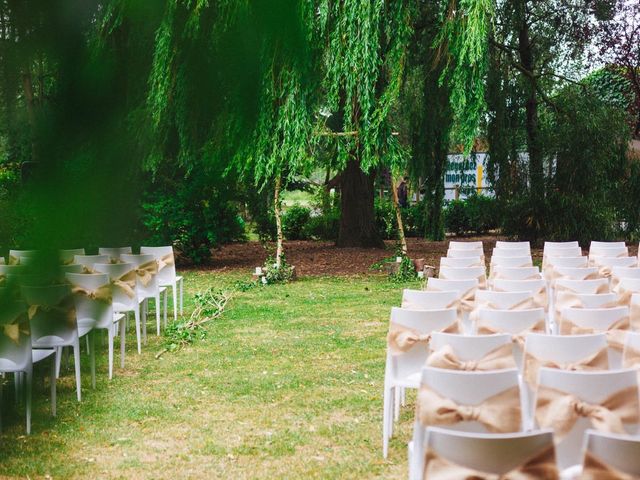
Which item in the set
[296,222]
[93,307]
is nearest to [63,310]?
[93,307]

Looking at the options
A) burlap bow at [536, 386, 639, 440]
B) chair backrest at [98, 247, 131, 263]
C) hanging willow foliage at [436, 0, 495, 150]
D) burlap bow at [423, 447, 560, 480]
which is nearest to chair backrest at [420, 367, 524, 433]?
burlap bow at [536, 386, 639, 440]

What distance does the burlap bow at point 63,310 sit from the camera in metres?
0.71

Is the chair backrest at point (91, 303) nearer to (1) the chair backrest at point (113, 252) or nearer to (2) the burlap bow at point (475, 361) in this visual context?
(1) the chair backrest at point (113, 252)

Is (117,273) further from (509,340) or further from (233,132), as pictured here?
(509,340)

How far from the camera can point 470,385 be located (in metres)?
3.45

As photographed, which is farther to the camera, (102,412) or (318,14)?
(102,412)

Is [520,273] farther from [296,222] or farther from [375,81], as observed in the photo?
[296,222]

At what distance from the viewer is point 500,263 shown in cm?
865

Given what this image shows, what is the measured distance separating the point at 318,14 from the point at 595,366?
11.1 feet

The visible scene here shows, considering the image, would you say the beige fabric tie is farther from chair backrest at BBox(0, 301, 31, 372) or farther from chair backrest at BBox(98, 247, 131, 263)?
chair backrest at BBox(0, 301, 31, 372)

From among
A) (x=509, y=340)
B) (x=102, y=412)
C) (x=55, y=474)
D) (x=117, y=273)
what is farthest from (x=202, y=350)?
(x=117, y=273)

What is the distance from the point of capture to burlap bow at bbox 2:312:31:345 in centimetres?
70

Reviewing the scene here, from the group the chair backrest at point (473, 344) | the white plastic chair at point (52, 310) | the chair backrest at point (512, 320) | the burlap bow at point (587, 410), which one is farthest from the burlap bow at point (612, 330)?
the white plastic chair at point (52, 310)

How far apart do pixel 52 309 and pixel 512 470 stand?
2.10 meters
